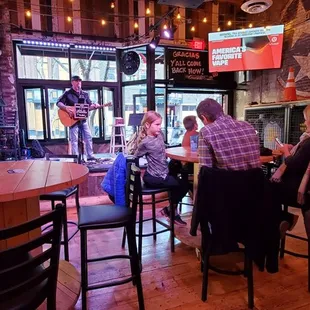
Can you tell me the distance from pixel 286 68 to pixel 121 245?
14.7 feet

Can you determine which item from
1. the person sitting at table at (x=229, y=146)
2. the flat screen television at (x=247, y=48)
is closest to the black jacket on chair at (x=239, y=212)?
the person sitting at table at (x=229, y=146)

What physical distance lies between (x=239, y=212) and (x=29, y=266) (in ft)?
3.82

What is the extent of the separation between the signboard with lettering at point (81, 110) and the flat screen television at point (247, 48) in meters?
2.72

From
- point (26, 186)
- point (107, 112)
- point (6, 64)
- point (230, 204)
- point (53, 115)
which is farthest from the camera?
point (107, 112)

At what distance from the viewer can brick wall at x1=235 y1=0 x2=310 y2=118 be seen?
4.65 meters

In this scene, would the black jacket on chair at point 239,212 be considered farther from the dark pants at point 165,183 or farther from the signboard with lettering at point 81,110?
the signboard with lettering at point 81,110

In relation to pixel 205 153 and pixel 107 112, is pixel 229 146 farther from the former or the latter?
pixel 107 112

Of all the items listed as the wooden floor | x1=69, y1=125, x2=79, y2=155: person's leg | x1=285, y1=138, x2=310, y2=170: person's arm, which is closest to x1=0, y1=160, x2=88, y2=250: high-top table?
the wooden floor

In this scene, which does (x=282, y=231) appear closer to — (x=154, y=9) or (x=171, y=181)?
(x=171, y=181)

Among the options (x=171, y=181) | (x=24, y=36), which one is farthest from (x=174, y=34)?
(x=171, y=181)

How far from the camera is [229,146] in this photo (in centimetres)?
173

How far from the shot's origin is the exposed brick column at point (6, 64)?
18.6 feet

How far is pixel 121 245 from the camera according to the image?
258 centimetres

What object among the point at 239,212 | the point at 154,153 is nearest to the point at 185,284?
the point at 239,212
